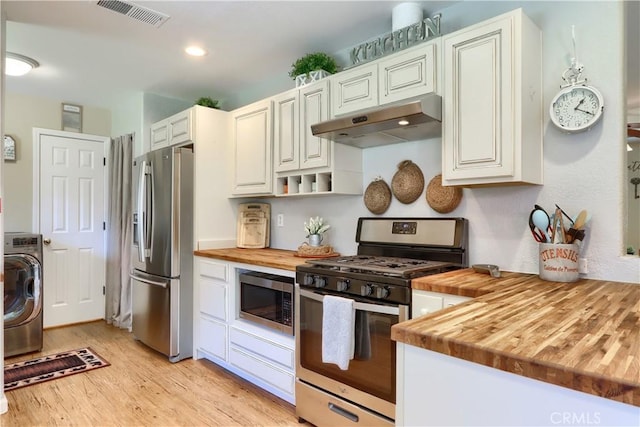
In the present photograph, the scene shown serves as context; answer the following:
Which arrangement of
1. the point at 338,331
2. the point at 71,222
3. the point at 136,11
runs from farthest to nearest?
the point at 71,222 → the point at 136,11 → the point at 338,331

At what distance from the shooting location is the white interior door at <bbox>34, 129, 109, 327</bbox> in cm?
411

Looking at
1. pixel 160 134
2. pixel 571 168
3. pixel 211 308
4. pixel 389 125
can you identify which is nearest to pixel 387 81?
pixel 389 125

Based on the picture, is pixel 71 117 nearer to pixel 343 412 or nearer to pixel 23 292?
pixel 23 292

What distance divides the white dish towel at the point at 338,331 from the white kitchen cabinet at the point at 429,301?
1.03 feet

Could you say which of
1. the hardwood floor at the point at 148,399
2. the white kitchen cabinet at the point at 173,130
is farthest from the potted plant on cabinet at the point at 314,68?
the hardwood floor at the point at 148,399

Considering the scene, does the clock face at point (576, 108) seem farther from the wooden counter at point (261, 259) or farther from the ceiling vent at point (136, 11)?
the ceiling vent at point (136, 11)

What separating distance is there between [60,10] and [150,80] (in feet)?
4.09

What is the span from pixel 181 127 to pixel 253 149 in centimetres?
73

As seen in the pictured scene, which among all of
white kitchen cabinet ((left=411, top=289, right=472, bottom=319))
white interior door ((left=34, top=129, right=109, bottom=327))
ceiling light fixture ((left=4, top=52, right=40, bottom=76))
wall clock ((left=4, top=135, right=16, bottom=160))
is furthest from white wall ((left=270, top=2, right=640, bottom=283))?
wall clock ((left=4, top=135, right=16, bottom=160))

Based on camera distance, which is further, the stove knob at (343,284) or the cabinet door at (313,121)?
the cabinet door at (313,121)

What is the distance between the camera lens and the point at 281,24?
8.45 ft

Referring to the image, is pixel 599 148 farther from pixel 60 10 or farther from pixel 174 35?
pixel 60 10

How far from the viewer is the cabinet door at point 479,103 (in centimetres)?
A: 180

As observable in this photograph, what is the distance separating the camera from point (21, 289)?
11.2 ft
